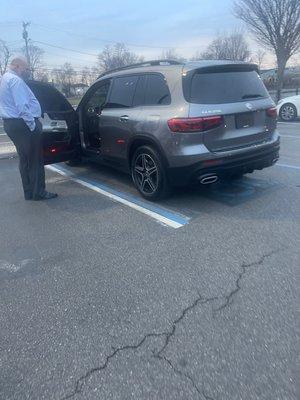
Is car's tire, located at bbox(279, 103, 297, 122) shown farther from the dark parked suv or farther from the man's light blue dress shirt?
the man's light blue dress shirt

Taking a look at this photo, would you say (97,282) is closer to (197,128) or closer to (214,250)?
(214,250)

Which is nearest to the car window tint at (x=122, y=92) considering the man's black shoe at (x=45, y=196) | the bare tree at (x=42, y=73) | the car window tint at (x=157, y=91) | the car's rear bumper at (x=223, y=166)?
the car window tint at (x=157, y=91)

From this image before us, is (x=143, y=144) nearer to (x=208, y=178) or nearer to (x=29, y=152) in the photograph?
(x=208, y=178)

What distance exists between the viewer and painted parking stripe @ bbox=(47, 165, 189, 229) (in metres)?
4.66

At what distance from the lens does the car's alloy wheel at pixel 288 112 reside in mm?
13609

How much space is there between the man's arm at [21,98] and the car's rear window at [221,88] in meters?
2.26

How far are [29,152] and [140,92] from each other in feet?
6.16

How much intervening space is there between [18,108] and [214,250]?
337 cm

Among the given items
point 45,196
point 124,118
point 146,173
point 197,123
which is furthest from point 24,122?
point 197,123

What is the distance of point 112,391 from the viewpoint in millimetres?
2238

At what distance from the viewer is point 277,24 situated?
23.8 meters

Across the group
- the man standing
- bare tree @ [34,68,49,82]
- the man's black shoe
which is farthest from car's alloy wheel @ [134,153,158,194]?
bare tree @ [34,68,49,82]

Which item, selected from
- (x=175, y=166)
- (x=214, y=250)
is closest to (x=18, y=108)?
(x=175, y=166)

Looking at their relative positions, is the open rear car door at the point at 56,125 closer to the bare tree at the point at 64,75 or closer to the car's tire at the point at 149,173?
the car's tire at the point at 149,173
